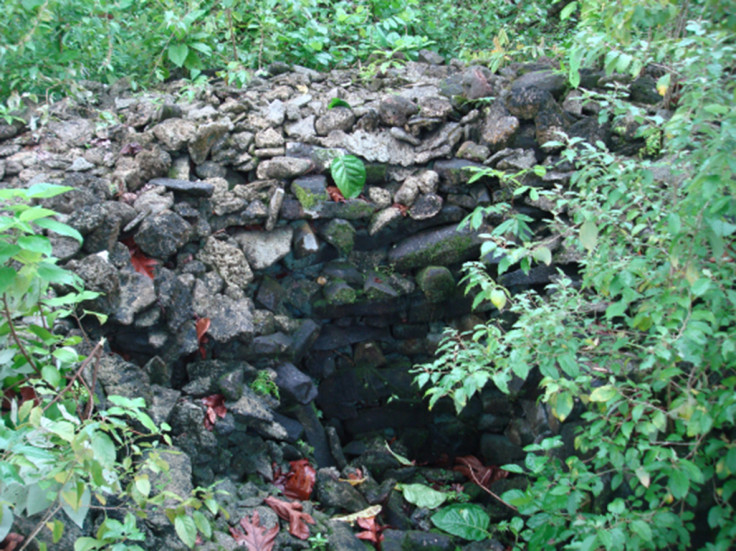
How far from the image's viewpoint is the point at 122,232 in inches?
141

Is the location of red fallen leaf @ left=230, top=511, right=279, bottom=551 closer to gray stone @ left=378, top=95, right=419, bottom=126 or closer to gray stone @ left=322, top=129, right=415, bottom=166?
gray stone @ left=322, top=129, right=415, bottom=166

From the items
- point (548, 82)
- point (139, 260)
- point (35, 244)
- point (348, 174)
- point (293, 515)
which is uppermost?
point (35, 244)

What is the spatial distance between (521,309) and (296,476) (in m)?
1.81

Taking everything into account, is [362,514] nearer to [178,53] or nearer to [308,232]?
[308,232]

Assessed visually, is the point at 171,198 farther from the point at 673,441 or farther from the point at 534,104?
the point at 673,441

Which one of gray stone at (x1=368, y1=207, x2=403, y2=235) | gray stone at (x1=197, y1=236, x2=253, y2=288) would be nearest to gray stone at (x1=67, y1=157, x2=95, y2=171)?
gray stone at (x1=197, y1=236, x2=253, y2=288)

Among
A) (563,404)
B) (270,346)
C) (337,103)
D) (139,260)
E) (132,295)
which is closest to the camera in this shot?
(563,404)

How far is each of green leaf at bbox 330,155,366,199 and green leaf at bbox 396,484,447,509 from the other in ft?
6.51

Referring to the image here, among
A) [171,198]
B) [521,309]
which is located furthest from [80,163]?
[521,309]

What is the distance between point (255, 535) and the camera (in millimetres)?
2982

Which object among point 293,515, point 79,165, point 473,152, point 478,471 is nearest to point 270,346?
point 293,515

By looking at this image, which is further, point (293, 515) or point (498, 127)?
point (498, 127)

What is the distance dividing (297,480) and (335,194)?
6.16 feet

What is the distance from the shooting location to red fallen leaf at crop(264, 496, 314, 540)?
317cm
